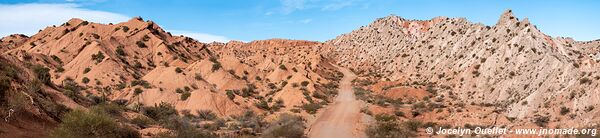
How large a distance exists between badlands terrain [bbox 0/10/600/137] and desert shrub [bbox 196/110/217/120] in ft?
0.63

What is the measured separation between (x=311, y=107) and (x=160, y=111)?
47.9 feet

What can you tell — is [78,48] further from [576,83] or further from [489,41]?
[576,83]

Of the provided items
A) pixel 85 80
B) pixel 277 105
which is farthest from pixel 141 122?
pixel 85 80

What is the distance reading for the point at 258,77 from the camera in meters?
75.8

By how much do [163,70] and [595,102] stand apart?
163 feet

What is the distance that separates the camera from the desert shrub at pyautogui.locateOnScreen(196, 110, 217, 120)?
45.6 m

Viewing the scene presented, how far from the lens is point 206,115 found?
1829 inches

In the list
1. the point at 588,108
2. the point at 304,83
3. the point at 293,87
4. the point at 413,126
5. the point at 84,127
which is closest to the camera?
the point at 84,127

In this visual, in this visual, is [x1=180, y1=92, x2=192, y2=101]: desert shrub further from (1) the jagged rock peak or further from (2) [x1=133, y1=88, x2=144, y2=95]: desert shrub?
(1) the jagged rock peak

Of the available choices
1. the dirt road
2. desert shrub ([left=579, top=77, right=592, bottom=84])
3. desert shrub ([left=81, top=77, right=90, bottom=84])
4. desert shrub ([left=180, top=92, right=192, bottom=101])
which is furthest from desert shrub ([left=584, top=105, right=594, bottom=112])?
desert shrub ([left=81, top=77, right=90, bottom=84])

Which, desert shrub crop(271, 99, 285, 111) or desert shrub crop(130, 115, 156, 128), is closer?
desert shrub crop(130, 115, 156, 128)

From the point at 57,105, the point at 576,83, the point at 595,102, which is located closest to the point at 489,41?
the point at 576,83

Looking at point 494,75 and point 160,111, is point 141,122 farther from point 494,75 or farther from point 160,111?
point 494,75

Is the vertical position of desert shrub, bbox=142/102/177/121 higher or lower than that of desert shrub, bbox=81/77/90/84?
lower
